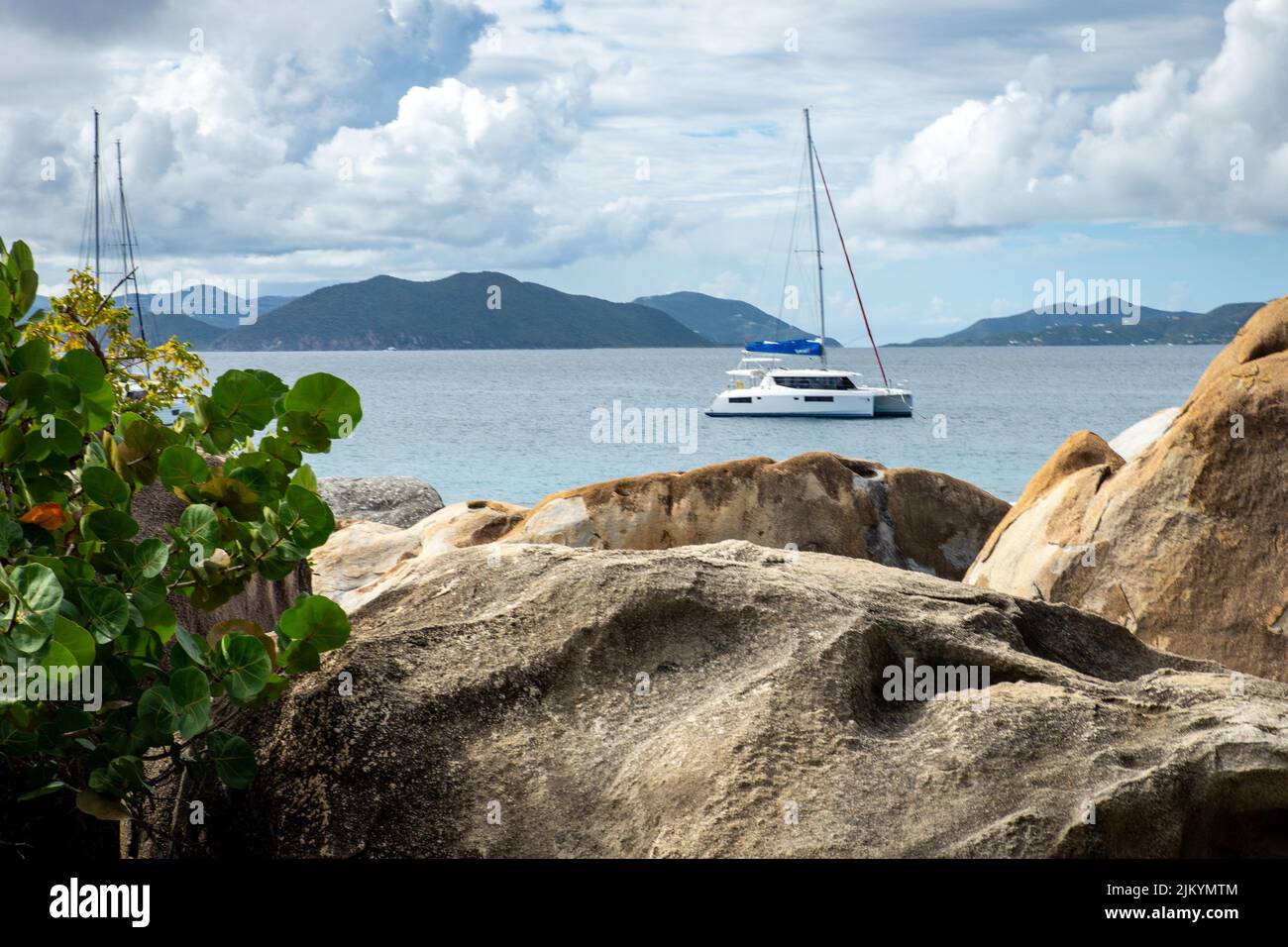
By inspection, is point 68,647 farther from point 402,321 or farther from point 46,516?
point 402,321

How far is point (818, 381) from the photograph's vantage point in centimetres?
5409

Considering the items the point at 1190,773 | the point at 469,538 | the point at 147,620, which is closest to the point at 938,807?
the point at 1190,773

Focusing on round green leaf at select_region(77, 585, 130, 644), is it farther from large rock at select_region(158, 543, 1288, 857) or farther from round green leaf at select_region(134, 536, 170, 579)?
large rock at select_region(158, 543, 1288, 857)

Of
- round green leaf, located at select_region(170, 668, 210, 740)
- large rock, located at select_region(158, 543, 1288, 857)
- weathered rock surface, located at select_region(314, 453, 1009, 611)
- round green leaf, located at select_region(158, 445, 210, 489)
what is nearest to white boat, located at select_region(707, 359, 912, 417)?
weathered rock surface, located at select_region(314, 453, 1009, 611)

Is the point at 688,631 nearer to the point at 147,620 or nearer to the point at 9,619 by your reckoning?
the point at 147,620

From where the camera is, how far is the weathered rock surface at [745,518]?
999cm

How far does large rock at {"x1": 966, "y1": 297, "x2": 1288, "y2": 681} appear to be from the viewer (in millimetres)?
7062

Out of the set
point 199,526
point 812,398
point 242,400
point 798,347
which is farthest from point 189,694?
point 798,347

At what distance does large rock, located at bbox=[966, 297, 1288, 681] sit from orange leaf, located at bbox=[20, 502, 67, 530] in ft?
20.0

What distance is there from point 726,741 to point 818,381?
5121 centimetres
